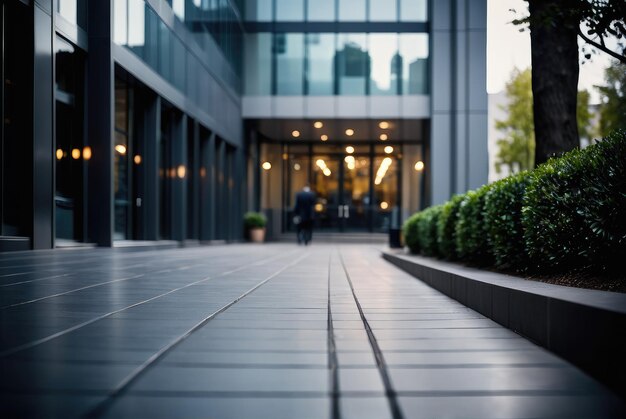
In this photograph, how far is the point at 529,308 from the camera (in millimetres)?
4035

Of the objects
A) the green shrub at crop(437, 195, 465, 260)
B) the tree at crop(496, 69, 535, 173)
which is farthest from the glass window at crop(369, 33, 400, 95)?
the green shrub at crop(437, 195, 465, 260)

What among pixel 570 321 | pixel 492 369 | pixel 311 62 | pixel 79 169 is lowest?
pixel 492 369

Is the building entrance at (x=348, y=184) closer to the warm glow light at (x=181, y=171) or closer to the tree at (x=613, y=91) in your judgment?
the tree at (x=613, y=91)

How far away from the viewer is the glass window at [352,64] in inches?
1090

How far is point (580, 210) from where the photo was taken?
→ 14.6 feet

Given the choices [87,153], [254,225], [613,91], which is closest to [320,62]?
[254,225]

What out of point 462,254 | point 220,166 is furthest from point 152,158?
point 462,254

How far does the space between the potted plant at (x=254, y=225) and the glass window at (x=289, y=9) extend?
327 inches

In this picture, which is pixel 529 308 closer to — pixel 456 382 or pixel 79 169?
pixel 456 382

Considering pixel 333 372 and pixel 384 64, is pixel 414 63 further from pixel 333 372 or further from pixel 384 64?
pixel 333 372

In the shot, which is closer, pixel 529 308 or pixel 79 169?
pixel 529 308

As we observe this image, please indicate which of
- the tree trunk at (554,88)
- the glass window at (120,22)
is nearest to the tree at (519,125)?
the glass window at (120,22)

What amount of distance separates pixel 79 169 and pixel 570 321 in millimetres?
11407

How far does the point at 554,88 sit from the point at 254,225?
21.4 metres
